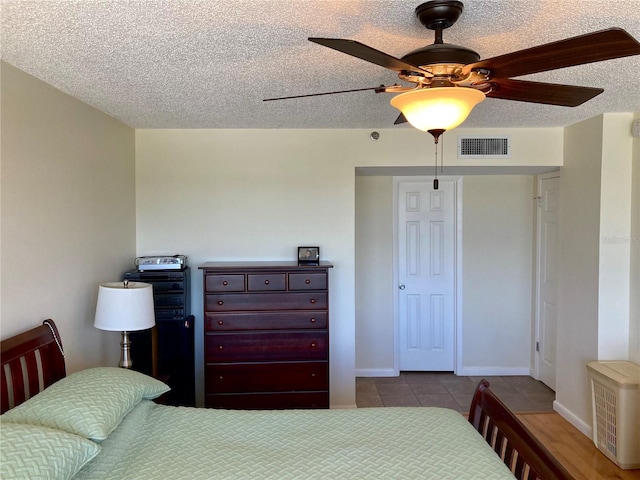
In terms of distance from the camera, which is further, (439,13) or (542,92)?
(542,92)

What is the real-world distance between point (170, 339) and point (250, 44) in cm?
236

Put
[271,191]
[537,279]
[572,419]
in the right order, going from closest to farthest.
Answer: [572,419], [271,191], [537,279]

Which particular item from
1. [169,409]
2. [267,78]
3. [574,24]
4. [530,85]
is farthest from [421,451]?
[267,78]

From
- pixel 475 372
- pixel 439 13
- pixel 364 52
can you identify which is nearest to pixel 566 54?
pixel 439 13

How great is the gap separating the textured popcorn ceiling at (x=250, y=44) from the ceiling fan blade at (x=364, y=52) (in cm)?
29

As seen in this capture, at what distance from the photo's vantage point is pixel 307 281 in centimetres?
338

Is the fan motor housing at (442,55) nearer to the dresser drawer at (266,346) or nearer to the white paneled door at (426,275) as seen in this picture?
the dresser drawer at (266,346)

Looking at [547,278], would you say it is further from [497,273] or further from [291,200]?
[291,200]

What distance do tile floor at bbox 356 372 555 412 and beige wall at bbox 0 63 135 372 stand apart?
2.32 meters

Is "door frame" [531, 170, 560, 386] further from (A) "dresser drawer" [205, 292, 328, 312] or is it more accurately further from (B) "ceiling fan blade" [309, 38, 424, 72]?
(B) "ceiling fan blade" [309, 38, 424, 72]

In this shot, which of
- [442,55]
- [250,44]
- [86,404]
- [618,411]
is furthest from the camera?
[618,411]

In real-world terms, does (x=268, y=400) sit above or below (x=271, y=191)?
below

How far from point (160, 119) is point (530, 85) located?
2.63m

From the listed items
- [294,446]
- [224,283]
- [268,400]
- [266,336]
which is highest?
[224,283]
